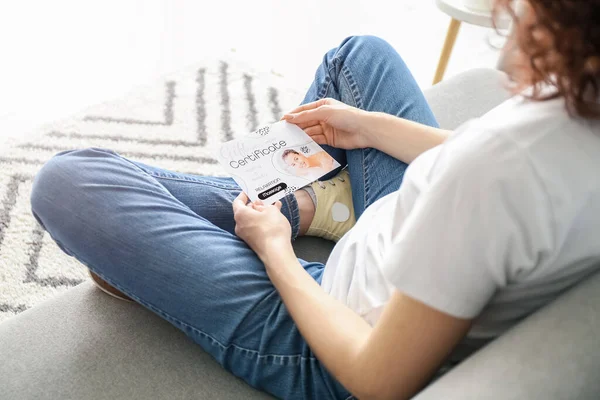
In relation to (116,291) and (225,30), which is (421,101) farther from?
(225,30)

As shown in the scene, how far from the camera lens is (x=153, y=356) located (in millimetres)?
897

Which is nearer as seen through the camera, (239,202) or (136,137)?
(239,202)

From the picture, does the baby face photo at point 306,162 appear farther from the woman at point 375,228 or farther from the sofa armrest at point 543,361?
the sofa armrest at point 543,361

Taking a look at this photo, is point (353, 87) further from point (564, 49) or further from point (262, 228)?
point (564, 49)

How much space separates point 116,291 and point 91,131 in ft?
3.24

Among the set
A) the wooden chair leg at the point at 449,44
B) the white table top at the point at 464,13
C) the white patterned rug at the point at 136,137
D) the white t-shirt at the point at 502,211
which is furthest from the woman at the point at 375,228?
the wooden chair leg at the point at 449,44

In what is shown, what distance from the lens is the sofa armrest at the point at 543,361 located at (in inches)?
22.9

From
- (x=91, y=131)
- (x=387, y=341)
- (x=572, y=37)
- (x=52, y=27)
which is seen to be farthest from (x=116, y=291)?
(x=52, y=27)

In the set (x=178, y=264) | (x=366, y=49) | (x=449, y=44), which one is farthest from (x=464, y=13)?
(x=178, y=264)

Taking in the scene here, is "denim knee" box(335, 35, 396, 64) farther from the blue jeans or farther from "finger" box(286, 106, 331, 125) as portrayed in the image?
the blue jeans

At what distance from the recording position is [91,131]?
1.83 m

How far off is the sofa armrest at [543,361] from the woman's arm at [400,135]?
0.44 meters

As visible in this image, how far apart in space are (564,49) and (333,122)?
23.4 inches

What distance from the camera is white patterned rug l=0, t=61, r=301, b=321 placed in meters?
1.44
